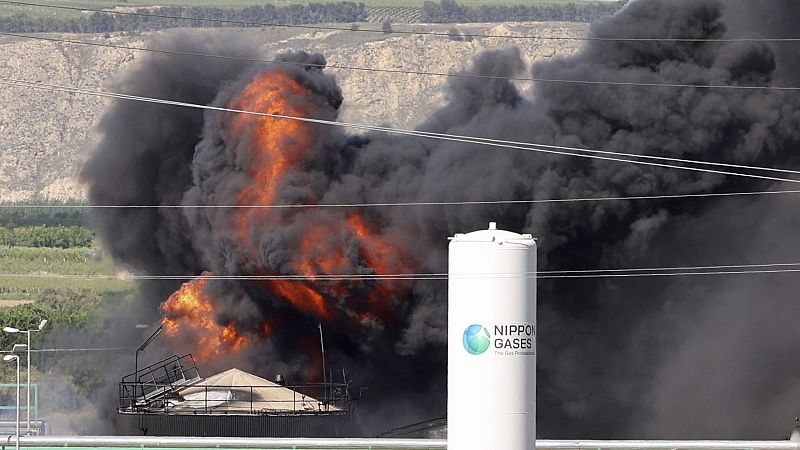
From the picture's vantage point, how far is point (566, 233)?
237ft

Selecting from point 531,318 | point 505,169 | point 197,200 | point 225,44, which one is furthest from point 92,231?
point 531,318

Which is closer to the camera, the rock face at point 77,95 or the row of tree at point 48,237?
the row of tree at point 48,237

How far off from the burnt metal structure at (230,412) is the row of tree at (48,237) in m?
67.8

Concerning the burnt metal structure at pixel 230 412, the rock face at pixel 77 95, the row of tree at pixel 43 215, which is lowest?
the burnt metal structure at pixel 230 412

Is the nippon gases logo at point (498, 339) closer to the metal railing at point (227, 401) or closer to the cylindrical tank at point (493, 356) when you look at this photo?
the cylindrical tank at point (493, 356)

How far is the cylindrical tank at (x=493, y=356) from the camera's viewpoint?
35.8 metres

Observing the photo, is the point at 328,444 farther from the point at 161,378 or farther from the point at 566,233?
the point at 161,378

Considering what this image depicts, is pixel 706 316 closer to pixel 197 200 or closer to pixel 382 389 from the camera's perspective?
pixel 382 389

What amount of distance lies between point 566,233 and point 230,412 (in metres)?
20.3

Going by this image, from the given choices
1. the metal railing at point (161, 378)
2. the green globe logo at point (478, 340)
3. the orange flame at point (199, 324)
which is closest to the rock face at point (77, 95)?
the orange flame at point (199, 324)

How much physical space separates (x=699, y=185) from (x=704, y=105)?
13.3 feet

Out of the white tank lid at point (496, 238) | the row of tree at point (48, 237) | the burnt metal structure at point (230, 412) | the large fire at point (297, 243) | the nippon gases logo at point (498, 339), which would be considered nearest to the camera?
the nippon gases logo at point (498, 339)

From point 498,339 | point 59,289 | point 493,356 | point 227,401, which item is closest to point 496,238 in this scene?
point 498,339

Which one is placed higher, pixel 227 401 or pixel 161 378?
pixel 227 401
